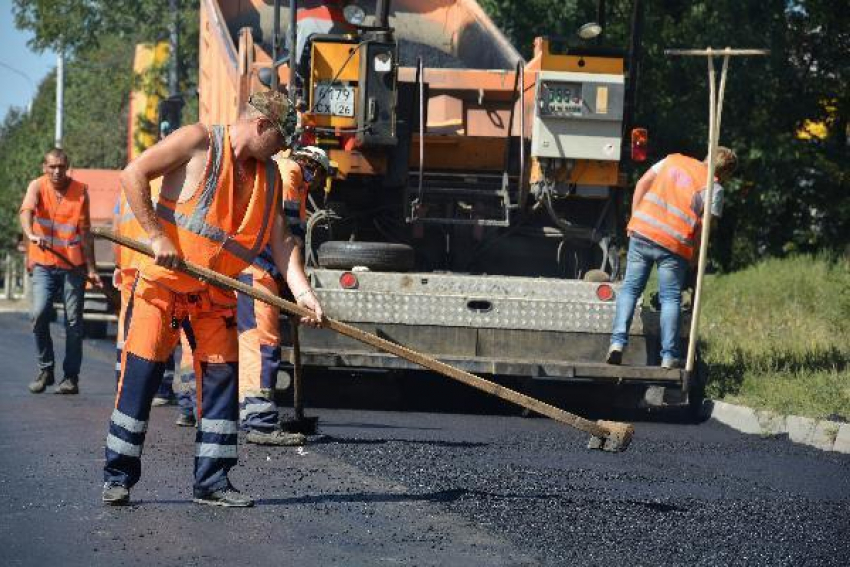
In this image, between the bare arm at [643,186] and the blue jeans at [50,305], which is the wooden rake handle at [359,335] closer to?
the bare arm at [643,186]

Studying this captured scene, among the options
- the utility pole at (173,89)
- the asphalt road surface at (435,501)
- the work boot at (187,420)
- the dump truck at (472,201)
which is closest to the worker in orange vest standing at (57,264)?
the utility pole at (173,89)

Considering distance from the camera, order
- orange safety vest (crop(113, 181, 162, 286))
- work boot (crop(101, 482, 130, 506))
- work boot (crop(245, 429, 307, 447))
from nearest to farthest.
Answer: work boot (crop(101, 482, 130, 506)) → orange safety vest (crop(113, 181, 162, 286)) → work boot (crop(245, 429, 307, 447))

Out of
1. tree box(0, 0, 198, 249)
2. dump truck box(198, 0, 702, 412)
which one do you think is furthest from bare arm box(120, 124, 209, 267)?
tree box(0, 0, 198, 249)

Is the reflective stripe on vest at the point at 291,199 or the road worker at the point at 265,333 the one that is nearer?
the road worker at the point at 265,333

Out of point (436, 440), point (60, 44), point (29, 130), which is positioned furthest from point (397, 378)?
point (29, 130)

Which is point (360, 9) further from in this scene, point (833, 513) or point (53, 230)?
point (833, 513)

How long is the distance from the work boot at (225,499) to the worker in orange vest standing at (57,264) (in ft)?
17.7

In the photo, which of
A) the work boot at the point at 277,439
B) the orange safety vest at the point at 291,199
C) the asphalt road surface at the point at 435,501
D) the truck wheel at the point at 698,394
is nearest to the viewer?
the asphalt road surface at the point at 435,501

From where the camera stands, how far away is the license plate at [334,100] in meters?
10.4

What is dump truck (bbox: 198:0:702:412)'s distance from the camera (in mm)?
10430

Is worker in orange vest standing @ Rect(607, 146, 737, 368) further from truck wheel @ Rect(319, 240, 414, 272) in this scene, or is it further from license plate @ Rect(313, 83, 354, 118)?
license plate @ Rect(313, 83, 354, 118)

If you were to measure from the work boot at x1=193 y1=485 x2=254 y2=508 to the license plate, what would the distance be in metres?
4.37

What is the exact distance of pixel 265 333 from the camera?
9.05 m

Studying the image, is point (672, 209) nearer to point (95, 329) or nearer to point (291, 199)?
point (291, 199)
